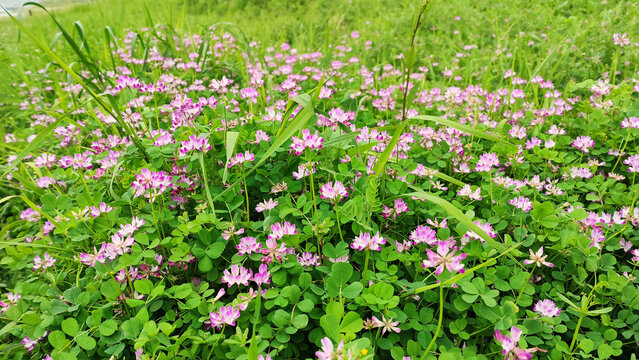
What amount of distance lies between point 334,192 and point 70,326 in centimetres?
A: 110

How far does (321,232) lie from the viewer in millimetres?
1559

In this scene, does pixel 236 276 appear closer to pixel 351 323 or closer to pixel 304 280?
pixel 304 280

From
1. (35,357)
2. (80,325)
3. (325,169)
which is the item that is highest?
(325,169)

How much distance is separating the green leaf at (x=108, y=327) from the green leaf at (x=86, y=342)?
0.04m

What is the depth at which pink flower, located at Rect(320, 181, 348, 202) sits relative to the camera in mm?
1665

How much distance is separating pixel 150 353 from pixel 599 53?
3861 mm

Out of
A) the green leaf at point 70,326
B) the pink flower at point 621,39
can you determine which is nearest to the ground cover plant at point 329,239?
the green leaf at point 70,326

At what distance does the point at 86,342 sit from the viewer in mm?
1381

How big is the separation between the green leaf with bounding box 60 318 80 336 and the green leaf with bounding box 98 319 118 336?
4.3 inches

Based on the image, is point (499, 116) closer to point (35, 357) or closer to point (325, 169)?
point (325, 169)

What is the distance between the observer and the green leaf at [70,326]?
142 cm

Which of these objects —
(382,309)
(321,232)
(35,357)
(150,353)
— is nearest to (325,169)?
(321,232)

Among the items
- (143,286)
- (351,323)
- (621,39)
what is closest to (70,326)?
(143,286)

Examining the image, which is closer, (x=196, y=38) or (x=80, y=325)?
(x=80, y=325)
